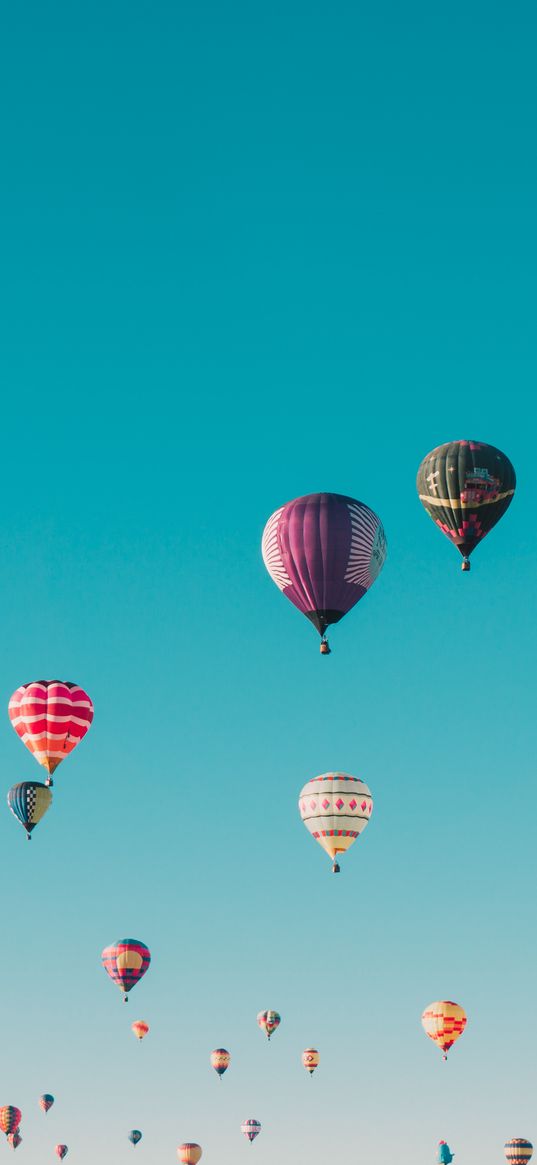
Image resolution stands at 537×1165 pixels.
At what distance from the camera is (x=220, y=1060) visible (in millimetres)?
109688

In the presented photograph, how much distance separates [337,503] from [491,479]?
488 centimetres

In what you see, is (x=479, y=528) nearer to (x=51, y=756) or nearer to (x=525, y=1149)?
(x=51, y=756)

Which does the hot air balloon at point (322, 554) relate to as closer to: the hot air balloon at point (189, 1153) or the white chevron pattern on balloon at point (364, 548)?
the white chevron pattern on balloon at point (364, 548)

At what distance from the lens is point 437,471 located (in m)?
61.4

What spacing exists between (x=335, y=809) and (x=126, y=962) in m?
20.9

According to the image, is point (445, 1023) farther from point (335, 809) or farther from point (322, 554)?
point (322, 554)

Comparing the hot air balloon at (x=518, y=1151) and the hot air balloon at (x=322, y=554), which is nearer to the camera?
the hot air balloon at (x=322, y=554)

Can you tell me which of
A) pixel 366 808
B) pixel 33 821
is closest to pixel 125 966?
pixel 33 821

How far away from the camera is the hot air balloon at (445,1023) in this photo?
3489 inches

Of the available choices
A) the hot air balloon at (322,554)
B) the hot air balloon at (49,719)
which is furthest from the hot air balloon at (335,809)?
the hot air balloon at (322,554)

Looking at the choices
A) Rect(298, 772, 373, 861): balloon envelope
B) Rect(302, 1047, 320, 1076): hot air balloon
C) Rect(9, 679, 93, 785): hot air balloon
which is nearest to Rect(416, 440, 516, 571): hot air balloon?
Rect(298, 772, 373, 861): balloon envelope

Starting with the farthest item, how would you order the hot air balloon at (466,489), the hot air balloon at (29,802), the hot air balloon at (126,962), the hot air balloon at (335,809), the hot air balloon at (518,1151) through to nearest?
the hot air balloon at (518,1151)
the hot air balloon at (126,962)
the hot air balloon at (29,802)
the hot air balloon at (335,809)
the hot air balloon at (466,489)

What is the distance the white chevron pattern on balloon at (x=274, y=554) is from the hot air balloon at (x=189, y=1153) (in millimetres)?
61422

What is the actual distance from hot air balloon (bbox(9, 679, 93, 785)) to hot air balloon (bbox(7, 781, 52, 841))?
7.64 metres
